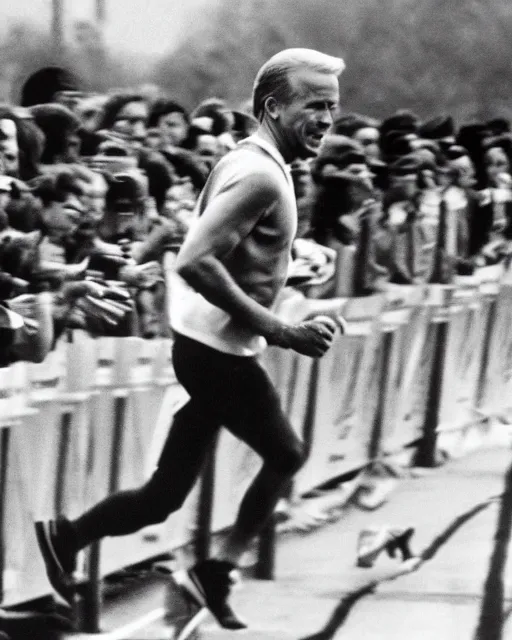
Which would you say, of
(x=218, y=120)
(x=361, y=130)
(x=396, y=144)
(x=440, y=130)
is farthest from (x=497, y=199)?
(x=218, y=120)

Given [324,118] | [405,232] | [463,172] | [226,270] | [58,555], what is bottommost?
[58,555]

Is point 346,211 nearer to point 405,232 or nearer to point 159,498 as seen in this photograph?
point 405,232

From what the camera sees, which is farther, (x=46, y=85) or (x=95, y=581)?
(x=46, y=85)

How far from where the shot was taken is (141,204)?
5.22 metres

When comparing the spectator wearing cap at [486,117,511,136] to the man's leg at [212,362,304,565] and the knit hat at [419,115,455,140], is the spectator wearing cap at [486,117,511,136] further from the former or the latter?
the man's leg at [212,362,304,565]

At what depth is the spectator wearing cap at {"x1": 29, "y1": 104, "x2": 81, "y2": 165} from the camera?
5.66 meters

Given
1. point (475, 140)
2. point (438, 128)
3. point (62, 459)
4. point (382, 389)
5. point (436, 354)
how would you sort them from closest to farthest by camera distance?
point (62, 459) < point (382, 389) < point (438, 128) < point (436, 354) < point (475, 140)

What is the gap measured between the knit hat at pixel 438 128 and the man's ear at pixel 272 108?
289 cm

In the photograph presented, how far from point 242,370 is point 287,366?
1.12 metres

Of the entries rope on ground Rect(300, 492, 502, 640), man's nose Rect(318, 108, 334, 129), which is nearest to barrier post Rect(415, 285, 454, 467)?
rope on ground Rect(300, 492, 502, 640)

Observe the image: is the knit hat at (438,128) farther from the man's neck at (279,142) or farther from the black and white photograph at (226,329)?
the man's neck at (279,142)

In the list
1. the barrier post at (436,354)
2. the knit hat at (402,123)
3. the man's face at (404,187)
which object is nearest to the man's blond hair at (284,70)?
the knit hat at (402,123)

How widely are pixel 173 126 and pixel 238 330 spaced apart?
1739 mm

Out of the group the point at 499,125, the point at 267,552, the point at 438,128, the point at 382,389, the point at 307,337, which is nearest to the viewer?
the point at 307,337
